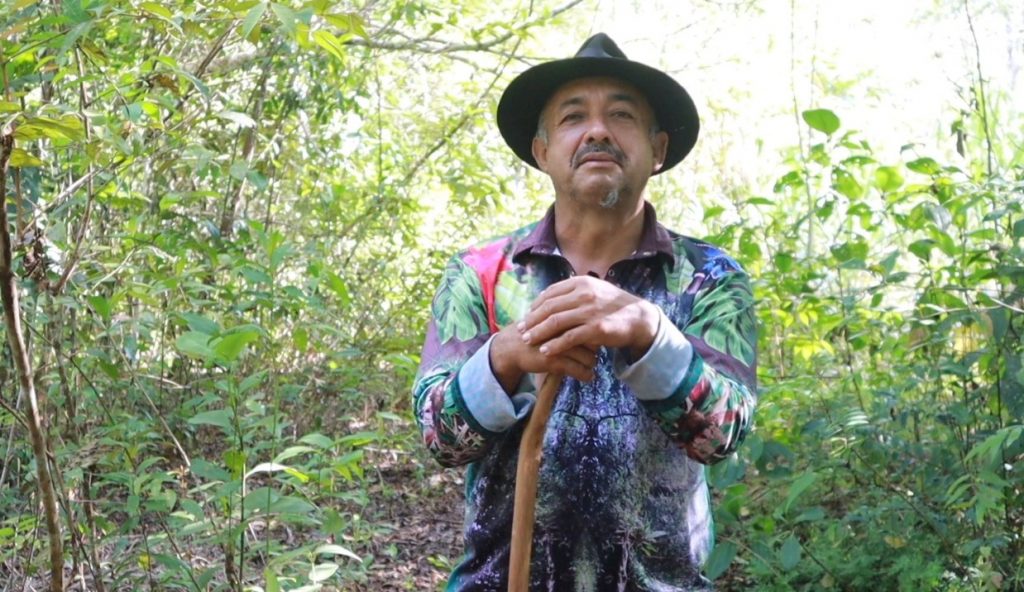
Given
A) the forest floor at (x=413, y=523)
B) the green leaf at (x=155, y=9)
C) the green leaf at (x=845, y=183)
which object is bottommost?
the forest floor at (x=413, y=523)

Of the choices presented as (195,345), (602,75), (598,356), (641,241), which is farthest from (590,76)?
(195,345)

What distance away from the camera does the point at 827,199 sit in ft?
12.7

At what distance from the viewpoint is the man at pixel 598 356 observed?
1.81 m

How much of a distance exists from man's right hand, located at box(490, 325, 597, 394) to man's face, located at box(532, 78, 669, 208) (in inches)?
14.6

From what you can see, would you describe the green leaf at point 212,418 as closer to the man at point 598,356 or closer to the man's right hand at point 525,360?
the man at point 598,356

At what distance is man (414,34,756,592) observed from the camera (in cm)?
181

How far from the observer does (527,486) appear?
1804 mm

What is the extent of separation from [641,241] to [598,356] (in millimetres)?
257

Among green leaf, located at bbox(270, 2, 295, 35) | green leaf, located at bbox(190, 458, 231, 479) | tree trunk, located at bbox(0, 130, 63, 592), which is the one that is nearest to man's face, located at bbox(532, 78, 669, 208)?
green leaf, located at bbox(270, 2, 295, 35)

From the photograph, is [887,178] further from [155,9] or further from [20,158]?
[20,158]

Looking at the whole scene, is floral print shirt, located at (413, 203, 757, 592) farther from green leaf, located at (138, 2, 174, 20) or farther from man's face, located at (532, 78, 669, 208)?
green leaf, located at (138, 2, 174, 20)

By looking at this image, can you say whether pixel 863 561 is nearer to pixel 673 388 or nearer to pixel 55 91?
pixel 673 388

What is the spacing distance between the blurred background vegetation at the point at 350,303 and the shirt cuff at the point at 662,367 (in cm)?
91

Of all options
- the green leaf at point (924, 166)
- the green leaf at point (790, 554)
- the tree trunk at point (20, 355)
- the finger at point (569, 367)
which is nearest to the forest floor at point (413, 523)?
the green leaf at point (790, 554)
